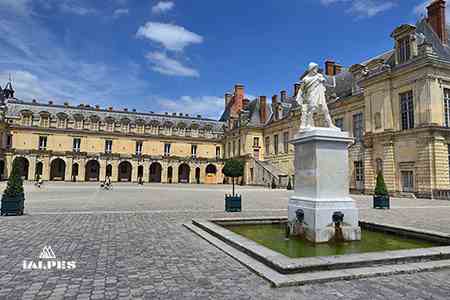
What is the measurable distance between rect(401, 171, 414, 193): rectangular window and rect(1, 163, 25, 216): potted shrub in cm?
2190

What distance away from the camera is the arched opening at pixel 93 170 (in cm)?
5175

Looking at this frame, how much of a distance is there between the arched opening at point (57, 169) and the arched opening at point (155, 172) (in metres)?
13.8

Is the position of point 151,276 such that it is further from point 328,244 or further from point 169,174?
point 169,174

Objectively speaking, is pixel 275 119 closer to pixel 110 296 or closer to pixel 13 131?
pixel 13 131

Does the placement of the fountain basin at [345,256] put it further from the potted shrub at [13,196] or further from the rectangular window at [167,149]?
the rectangular window at [167,149]

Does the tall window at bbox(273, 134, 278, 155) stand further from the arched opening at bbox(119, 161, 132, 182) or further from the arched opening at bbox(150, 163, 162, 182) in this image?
the arched opening at bbox(119, 161, 132, 182)

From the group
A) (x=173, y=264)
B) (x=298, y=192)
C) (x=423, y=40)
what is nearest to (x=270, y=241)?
(x=298, y=192)

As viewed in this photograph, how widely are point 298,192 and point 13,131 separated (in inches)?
2044

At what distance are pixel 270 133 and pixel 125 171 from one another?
2663cm

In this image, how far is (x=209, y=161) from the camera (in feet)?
182

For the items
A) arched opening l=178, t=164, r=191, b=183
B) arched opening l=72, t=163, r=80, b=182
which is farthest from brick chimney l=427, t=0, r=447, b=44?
arched opening l=72, t=163, r=80, b=182

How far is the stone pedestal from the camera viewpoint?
6.28 m

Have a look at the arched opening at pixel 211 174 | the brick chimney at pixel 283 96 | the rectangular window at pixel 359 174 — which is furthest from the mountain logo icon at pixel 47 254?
the arched opening at pixel 211 174

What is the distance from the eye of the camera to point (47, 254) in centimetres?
525
